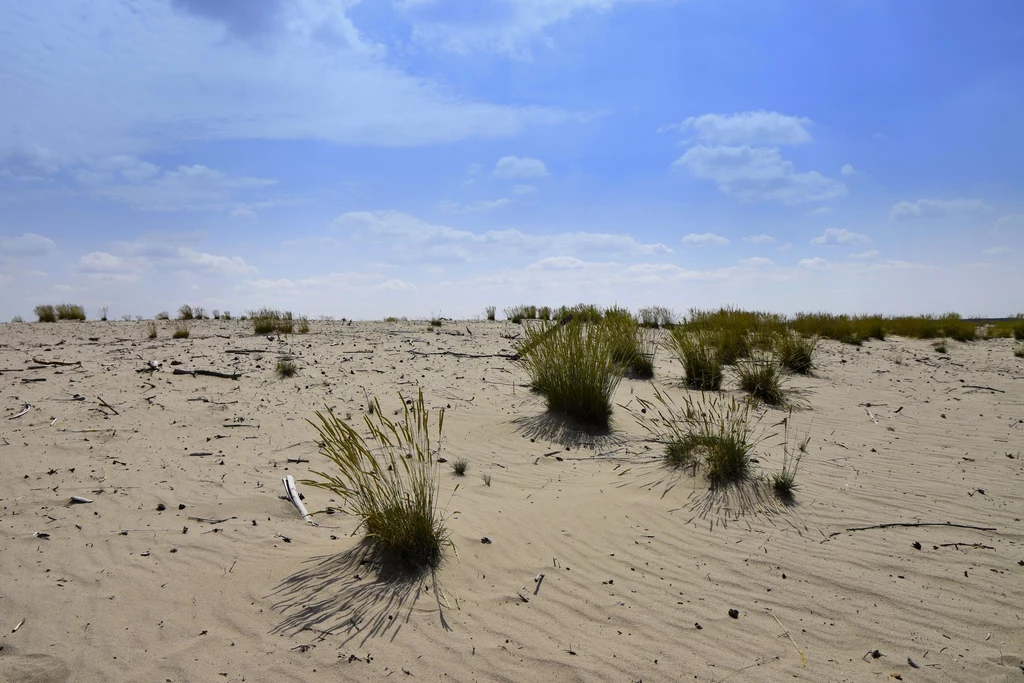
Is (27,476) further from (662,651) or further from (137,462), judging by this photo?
(662,651)

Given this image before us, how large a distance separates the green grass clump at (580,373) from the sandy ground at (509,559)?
13.3 inches

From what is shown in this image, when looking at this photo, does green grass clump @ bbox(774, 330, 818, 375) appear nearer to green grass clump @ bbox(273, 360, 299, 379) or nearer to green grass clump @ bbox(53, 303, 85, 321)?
green grass clump @ bbox(273, 360, 299, 379)

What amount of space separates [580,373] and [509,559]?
3.09 meters

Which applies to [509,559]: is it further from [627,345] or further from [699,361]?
[699,361]

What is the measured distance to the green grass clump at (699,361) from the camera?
8898 mm

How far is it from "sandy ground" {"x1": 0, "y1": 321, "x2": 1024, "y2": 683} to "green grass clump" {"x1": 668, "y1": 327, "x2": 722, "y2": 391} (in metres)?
1.72

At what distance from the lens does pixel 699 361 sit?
9078 mm

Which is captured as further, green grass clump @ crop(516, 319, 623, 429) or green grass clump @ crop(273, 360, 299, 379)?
green grass clump @ crop(273, 360, 299, 379)

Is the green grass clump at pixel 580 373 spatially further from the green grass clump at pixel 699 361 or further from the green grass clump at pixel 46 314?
the green grass clump at pixel 46 314

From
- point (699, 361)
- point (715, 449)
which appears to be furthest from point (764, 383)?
point (715, 449)

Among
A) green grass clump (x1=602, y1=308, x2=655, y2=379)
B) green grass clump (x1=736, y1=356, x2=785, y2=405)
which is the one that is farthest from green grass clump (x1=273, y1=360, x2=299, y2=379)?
green grass clump (x1=736, y1=356, x2=785, y2=405)

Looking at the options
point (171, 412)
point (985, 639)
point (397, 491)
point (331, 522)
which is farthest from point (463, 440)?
point (985, 639)

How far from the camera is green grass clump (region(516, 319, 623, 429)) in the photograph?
6691 millimetres

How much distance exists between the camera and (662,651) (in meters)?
3.10
